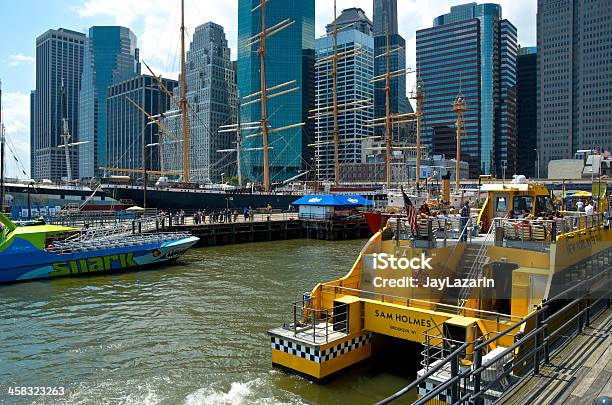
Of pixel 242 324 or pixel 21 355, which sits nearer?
pixel 21 355

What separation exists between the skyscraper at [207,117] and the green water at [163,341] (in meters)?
127

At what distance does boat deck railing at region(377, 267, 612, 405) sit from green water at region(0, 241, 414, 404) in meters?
2.77

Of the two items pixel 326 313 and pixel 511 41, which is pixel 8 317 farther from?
pixel 511 41

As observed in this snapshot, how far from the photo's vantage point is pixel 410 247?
12766 millimetres

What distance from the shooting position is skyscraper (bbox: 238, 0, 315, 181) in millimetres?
165125

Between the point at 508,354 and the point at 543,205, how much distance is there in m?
8.13

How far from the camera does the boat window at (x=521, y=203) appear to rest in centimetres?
1536

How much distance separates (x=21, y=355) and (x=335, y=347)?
950cm

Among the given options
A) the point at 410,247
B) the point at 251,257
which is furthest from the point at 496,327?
the point at 251,257

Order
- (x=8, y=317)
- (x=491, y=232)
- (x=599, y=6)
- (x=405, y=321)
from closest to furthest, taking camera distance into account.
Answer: (x=405, y=321) < (x=491, y=232) < (x=8, y=317) < (x=599, y=6)

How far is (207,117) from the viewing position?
511 feet

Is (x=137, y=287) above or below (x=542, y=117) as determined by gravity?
below

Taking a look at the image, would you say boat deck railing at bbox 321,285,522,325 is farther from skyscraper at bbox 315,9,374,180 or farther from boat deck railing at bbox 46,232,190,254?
skyscraper at bbox 315,9,374,180

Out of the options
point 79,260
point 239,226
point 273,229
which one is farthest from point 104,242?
point 273,229
